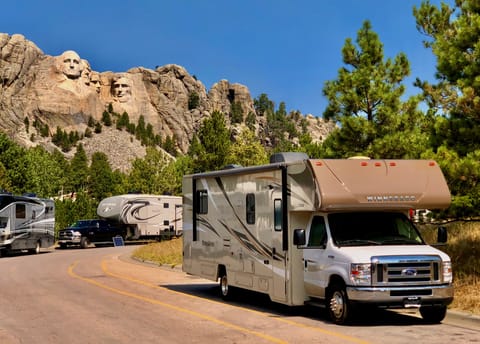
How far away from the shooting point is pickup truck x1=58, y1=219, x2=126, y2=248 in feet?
151

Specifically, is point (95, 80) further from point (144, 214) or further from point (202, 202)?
point (202, 202)

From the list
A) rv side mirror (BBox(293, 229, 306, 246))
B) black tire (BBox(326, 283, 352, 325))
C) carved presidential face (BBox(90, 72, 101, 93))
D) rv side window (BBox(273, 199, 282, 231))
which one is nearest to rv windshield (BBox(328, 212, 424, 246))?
rv side mirror (BBox(293, 229, 306, 246))

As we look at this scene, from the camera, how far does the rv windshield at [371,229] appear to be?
1228 centimetres

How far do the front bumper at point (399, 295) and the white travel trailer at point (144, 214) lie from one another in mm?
38518

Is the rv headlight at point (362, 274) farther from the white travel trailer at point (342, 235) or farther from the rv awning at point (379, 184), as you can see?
the rv awning at point (379, 184)

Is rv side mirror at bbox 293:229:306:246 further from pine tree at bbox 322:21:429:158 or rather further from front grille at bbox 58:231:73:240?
front grille at bbox 58:231:73:240

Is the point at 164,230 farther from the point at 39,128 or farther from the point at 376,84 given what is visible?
the point at 39,128

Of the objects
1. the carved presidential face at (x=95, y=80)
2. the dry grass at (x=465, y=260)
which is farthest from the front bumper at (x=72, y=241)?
the carved presidential face at (x=95, y=80)

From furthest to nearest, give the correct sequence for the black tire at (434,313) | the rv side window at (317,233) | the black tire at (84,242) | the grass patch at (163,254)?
1. the black tire at (84,242)
2. the grass patch at (163,254)
3. the rv side window at (317,233)
4. the black tire at (434,313)

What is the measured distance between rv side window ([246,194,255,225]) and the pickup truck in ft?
109

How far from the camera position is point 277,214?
13.6m

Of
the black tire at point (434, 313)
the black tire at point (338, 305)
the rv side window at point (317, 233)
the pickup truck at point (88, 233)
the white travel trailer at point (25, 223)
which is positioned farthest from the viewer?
the pickup truck at point (88, 233)

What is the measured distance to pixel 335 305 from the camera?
11.9m

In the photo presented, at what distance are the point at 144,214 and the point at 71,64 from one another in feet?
→ 481
